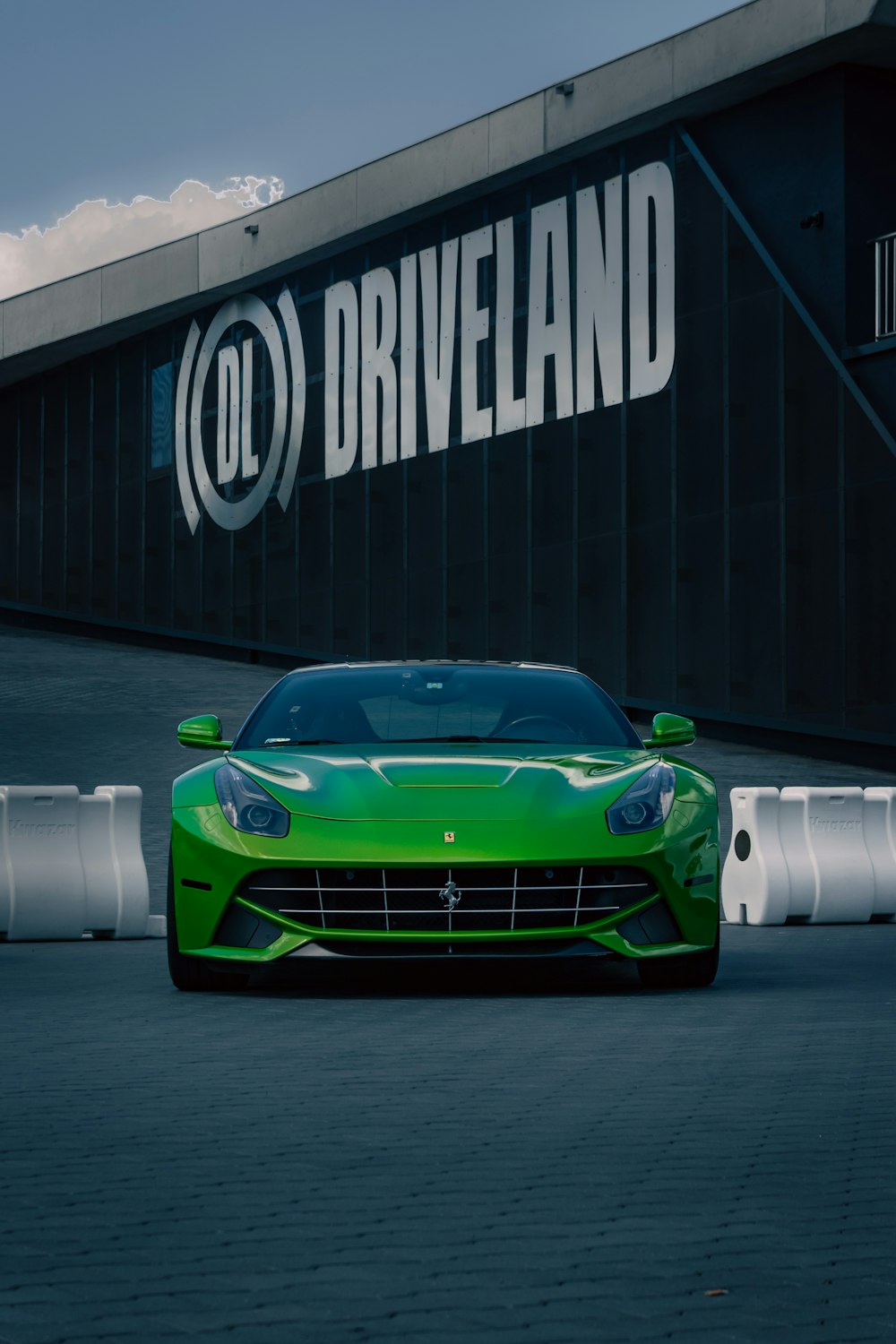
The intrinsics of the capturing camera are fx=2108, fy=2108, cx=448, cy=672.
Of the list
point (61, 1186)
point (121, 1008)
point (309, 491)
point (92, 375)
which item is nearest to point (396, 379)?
point (309, 491)

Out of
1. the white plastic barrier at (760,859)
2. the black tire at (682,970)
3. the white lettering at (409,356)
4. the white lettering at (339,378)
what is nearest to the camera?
the black tire at (682,970)

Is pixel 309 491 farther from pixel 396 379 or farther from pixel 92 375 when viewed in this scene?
pixel 92 375

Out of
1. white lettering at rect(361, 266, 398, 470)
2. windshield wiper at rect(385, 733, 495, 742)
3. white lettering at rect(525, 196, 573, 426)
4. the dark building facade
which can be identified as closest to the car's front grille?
windshield wiper at rect(385, 733, 495, 742)

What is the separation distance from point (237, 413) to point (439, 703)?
26944 mm

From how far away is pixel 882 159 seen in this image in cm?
2423

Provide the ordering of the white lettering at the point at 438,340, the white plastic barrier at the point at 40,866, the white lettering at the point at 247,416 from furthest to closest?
the white lettering at the point at 247,416, the white lettering at the point at 438,340, the white plastic barrier at the point at 40,866

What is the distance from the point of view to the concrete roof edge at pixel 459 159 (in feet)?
80.0

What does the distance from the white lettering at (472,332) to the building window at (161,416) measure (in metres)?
8.85

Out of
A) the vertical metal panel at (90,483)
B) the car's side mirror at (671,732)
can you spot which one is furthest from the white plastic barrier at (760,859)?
the vertical metal panel at (90,483)

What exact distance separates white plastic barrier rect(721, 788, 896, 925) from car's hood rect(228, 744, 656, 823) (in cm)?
428

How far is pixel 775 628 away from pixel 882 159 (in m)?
5.54

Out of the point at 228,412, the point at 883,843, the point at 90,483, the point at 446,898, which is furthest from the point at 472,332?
the point at 446,898

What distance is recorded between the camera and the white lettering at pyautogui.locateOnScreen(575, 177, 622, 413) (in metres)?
27.6

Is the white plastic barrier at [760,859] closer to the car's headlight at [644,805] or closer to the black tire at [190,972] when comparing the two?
the car's headlight at [644,805]
